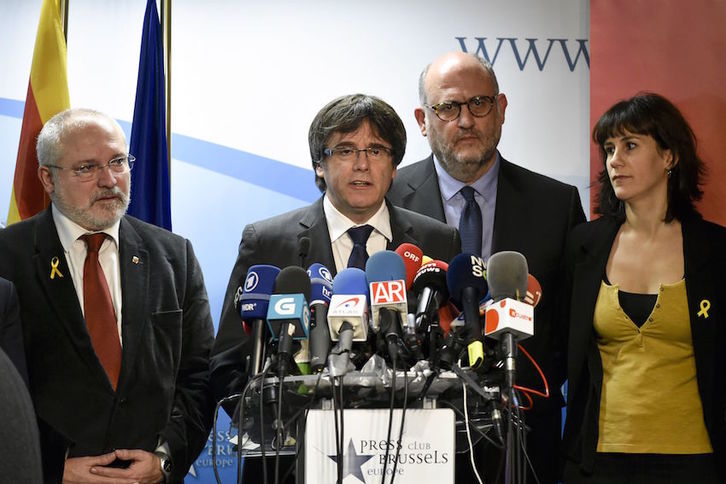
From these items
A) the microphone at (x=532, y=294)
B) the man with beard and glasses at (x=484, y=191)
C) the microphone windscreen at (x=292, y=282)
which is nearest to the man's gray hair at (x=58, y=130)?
the man with beard and glasses at (x=484, y=191)

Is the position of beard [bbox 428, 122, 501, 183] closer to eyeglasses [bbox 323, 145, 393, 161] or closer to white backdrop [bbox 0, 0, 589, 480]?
eyeglasses [bbox 323, 145, 393, 161]

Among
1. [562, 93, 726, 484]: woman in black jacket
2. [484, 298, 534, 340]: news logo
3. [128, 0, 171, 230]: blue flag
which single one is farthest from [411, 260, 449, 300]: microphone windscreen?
[128, 0, 171, 230]: blue flag

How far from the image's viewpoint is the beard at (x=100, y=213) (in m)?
2.95

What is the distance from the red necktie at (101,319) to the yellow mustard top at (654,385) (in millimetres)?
1543

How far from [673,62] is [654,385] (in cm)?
191

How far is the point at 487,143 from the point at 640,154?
0.55 meters

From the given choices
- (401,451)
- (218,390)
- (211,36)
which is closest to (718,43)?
(211,36)

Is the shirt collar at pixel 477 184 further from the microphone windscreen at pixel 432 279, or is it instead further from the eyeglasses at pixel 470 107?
the microphone windscreen at pixel 432 279

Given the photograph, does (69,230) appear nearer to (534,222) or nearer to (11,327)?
(11,327)

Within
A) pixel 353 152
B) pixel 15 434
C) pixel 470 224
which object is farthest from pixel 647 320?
pixel 15 434

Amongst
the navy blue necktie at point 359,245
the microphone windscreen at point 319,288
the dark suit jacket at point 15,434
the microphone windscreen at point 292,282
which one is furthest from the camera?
the navy blue necktie at point 359,245

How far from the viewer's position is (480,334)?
1.77 metres

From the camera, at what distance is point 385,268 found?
190 centimetres

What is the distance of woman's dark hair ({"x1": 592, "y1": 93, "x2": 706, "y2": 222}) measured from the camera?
3152mm
